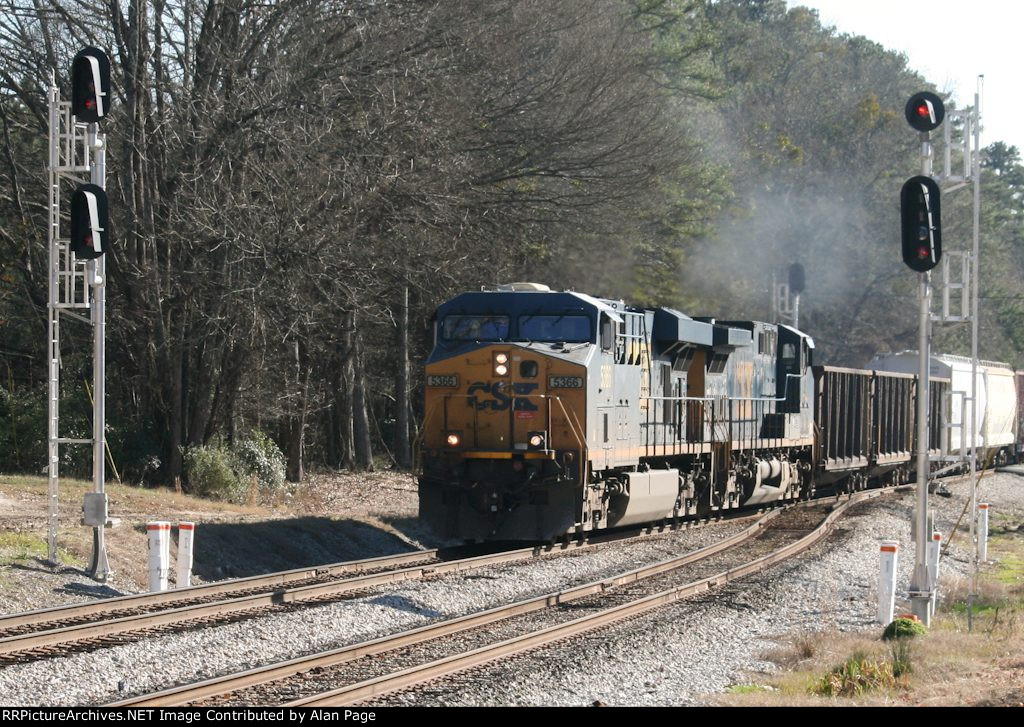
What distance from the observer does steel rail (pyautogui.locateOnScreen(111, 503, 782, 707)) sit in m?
8.31

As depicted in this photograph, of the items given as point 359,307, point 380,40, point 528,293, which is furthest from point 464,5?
point 528,293

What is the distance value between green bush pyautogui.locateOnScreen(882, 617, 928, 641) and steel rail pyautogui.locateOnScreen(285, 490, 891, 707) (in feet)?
8.20

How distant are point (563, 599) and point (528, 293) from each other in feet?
17.0

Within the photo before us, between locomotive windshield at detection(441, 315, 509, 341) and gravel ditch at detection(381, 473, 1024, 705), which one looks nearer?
gravel ditch at detection(381, 473, 1024, 705)

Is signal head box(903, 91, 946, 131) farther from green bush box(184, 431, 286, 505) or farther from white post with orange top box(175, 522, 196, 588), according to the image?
green bush box(184, 431, 286, 505)

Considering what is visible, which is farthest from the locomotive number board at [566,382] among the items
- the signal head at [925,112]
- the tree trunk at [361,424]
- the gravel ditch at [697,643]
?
the tree trunk at [361,424]

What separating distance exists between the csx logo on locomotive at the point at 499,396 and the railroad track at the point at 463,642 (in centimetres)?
269

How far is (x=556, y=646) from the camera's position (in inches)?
426

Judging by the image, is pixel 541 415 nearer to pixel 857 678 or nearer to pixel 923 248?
pixel 923 248

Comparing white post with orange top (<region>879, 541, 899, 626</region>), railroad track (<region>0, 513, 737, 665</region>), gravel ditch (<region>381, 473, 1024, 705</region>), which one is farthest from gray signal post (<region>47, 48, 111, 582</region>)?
white post with orange top (<region>879, 541, 899, 626</region>)

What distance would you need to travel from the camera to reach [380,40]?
24625 millimetres

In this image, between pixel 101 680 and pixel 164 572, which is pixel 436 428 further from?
pixel 101 680

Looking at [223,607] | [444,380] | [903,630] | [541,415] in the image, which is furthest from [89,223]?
[903,630]

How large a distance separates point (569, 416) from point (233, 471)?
32.2 feet
